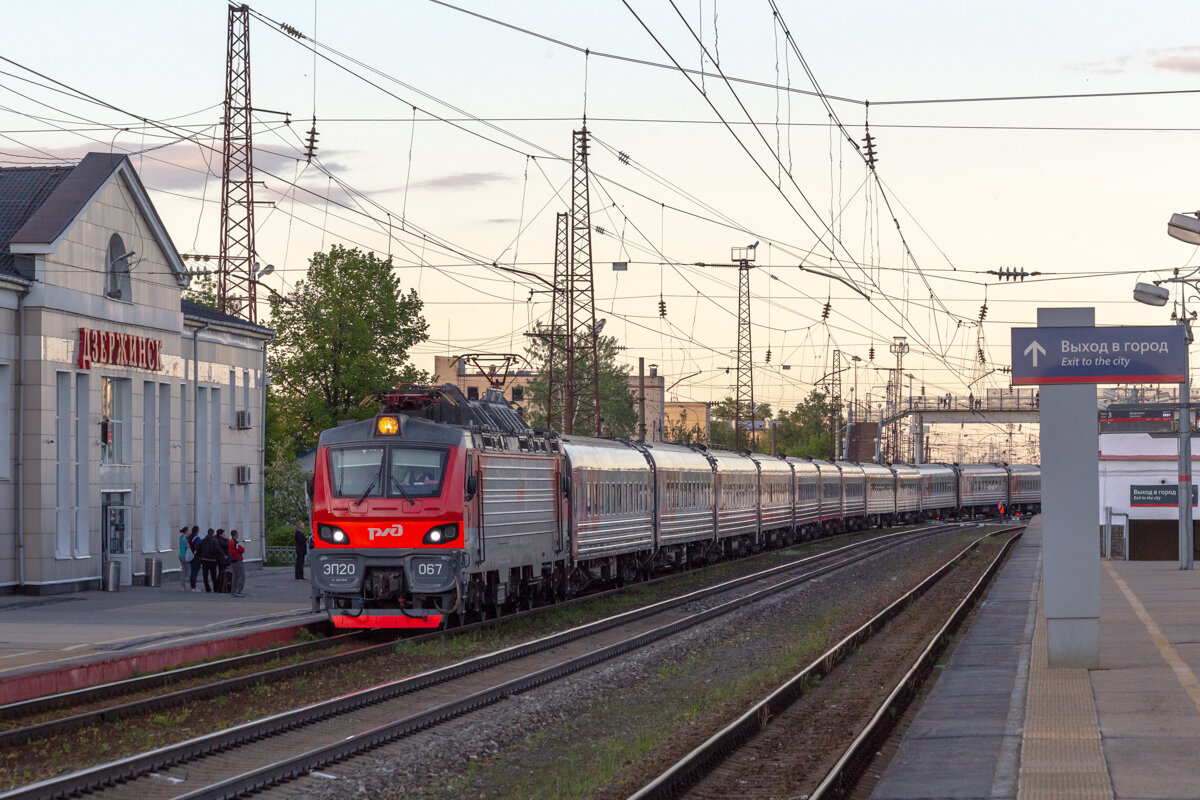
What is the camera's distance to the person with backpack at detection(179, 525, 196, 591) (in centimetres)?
3152

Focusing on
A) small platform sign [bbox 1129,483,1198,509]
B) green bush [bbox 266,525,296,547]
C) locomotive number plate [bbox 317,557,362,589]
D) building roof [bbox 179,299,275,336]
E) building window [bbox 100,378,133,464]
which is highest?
building roof [bbox 179,299,275,336]

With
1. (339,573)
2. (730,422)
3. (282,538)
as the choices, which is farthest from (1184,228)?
(730,422)

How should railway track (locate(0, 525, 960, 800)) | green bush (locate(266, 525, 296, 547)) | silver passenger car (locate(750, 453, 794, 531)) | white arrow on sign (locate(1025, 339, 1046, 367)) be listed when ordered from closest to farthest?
railway track (locate(0, 525, 960, 800))
white arrow on sign (locate(1025, 339, 1046, 367))
silver passenger car (locate(750, 453, 794, 531))
green bush (locate(266, 525, 296, 547))

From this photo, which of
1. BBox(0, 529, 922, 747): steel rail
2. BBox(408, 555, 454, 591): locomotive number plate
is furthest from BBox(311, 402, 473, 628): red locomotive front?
BBox(0, 529, 922, 747): steel rail

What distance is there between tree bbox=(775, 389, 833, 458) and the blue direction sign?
11815 centimetres

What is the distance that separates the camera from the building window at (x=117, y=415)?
3186 cm

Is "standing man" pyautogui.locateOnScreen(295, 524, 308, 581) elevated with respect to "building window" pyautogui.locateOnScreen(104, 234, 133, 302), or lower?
lower

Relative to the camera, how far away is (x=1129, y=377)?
15883 millimetres

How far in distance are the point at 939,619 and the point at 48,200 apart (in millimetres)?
19299

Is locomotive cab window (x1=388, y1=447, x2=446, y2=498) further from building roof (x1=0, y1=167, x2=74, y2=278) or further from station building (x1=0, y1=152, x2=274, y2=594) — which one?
building roof (x1=0, y1=167, x2=74, y2=278)

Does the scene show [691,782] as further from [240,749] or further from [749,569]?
[749,569]

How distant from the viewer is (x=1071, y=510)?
1608 centimetres

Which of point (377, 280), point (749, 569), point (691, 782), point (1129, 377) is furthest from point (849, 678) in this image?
point (377, 280)

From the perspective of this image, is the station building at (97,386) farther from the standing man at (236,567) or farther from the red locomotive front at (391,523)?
the red locomotive front at (391,523)
